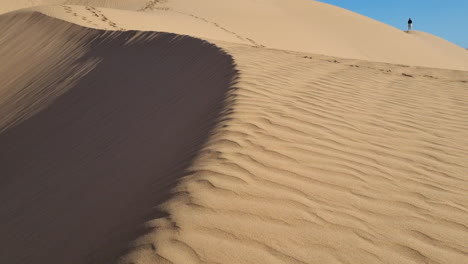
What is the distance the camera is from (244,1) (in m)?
23.2

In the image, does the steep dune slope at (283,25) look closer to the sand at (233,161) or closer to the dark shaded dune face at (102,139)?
the dark shaded dune face at (102,139)

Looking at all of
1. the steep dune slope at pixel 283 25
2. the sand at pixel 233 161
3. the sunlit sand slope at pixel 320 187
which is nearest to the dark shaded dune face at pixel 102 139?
the sand at pixel 233 161

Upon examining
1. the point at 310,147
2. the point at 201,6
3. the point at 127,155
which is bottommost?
the point at 127,155

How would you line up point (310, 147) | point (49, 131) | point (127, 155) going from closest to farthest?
point (310, 147) < point (127, 155) < point (49, 131)

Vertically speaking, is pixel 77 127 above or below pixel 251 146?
below

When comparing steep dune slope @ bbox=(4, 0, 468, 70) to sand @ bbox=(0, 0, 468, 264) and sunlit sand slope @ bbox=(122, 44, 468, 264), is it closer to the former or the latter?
sand @ bbox=(0, 0, 468, 264)

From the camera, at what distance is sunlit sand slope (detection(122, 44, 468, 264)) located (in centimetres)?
192

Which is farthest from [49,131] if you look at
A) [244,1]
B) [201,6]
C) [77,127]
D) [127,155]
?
[244,1]

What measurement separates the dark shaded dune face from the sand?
0.8 inches

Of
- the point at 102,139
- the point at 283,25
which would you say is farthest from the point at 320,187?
the point at 283,25

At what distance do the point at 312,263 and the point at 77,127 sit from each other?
3.95 meters

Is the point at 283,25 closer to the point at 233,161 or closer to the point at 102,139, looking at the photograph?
the point at 102,139

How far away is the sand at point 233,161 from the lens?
2014 mm

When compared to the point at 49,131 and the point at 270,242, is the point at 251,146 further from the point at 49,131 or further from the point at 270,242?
the point at 49,131
